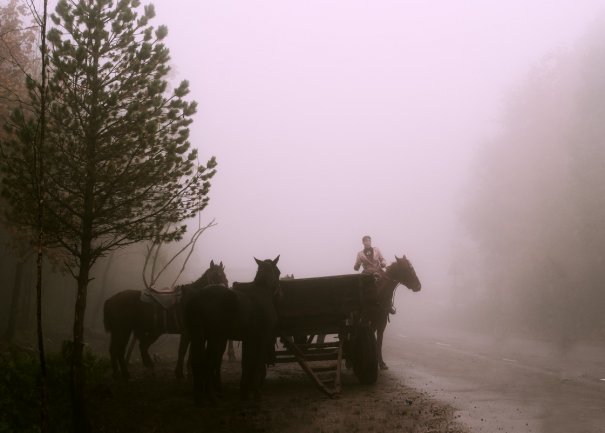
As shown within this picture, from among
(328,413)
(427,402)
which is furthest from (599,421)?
(328,413)

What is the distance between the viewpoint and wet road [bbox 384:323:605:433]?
7.79m

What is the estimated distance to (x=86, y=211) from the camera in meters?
8.68

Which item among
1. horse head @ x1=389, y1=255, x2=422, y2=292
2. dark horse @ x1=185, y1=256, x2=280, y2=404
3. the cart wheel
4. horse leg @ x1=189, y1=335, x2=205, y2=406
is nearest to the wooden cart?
the cart wheel

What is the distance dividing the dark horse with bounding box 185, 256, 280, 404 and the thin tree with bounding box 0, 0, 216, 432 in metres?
1.48

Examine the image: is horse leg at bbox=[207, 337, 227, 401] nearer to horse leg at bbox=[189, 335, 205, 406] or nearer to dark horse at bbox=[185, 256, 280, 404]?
dark horse at bbox=[185, 256, 280, 404]

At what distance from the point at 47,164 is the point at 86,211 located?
39.7 inches

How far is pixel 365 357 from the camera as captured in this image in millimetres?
11164

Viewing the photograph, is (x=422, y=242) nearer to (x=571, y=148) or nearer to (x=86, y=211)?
(x=571, y=148)

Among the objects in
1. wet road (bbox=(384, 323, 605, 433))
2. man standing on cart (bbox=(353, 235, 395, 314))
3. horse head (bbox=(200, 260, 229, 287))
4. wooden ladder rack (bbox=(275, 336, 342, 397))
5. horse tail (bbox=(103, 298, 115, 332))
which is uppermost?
man standing on cart (bbox=(353, 235, 395, 314))

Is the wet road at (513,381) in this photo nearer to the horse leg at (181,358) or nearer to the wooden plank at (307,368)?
the wooden plank at (307,368)

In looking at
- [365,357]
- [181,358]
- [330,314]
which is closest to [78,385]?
[181,358]

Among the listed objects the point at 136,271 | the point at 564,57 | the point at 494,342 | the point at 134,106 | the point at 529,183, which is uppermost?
→ the point at 564,57

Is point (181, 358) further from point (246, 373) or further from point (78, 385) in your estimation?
point (78, 385)

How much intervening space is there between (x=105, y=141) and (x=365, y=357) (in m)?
6.96
